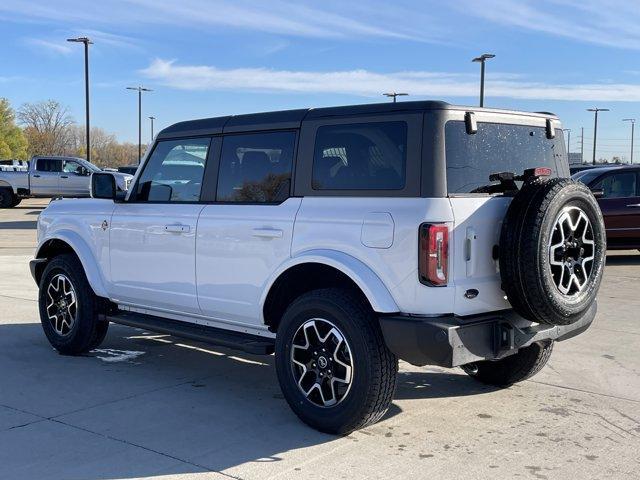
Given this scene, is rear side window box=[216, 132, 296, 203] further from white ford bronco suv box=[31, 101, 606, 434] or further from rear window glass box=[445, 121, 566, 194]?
rear window glass box=[445, 121, 566, 194]

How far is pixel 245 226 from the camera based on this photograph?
4949 millimetres

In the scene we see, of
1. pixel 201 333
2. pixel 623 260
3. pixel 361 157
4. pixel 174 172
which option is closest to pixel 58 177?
pixel 623 260

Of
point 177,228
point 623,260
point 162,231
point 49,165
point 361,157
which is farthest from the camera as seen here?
point 49,165

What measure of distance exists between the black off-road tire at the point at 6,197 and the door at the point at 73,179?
103 inches

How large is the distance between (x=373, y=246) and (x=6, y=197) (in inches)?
1100

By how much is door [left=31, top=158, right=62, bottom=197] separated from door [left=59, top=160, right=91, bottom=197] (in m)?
0.21

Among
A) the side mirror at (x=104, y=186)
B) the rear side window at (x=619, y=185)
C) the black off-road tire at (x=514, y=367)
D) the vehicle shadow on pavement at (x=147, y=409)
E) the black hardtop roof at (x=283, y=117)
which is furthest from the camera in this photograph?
the rear side window at (x=619, y=185)

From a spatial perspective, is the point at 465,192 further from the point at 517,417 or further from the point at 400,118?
the point at 517,417

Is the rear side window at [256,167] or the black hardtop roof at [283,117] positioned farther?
the rear side window at [256,167]

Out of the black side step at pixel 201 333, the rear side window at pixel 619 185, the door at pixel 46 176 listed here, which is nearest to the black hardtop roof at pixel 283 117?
the black side step at pixel 201 333

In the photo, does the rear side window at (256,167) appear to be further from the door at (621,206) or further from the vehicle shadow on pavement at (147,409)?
the door at (621,206)

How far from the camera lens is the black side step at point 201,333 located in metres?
4.92

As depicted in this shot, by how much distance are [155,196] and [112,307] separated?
120cm

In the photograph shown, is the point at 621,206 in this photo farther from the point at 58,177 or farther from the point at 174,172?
the point at 58,177
